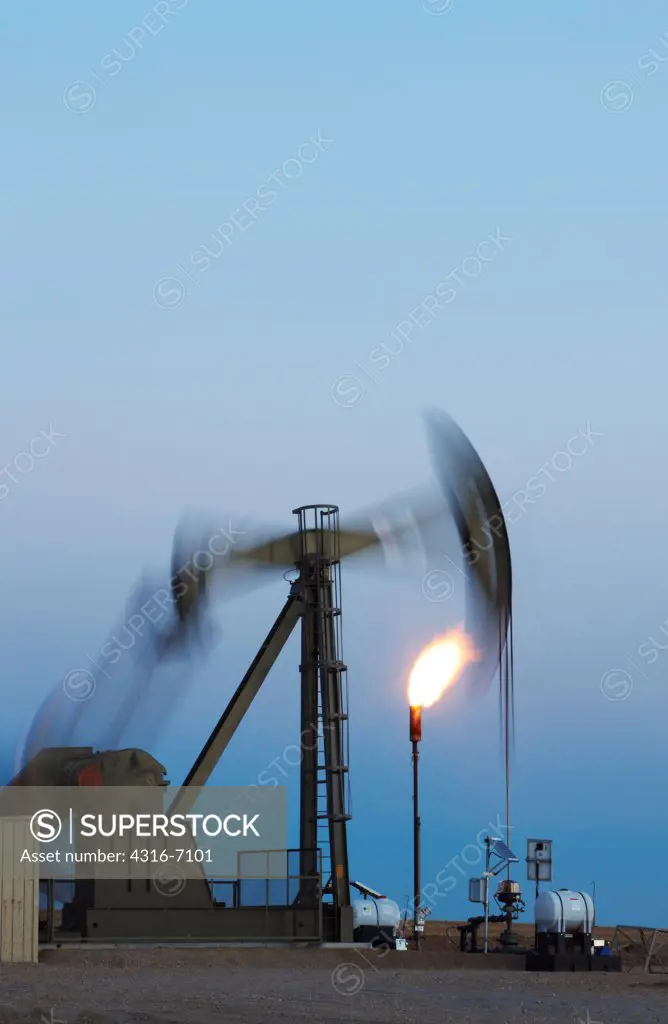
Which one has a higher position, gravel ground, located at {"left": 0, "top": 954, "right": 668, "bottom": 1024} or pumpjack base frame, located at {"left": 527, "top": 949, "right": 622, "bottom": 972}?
gravel ground, located at {"left": 0, "top": 954, "right": 668, "bottom": 1024}

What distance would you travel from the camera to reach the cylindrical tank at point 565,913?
3288 cm

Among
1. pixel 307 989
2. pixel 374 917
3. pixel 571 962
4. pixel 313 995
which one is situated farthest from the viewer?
pixel 374 917

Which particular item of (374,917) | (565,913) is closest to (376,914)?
(374,917)

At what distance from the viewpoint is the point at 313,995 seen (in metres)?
24.0

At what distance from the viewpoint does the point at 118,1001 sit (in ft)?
70.1

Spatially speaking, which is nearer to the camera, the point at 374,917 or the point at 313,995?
the point at 313,995

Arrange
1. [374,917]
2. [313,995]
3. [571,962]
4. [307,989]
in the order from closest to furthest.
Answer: [313,995], [307,989], [571,962], [374,917]

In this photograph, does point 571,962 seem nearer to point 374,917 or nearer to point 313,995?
point 374,917

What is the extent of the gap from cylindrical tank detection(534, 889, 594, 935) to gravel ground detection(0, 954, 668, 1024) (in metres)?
2.14

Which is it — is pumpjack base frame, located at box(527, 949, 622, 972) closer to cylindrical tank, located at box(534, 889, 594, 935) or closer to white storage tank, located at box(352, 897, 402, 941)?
cylindrical tank, located at box(534, 889, 594, 935)

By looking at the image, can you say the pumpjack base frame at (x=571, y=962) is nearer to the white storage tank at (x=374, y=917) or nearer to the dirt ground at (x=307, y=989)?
the dirt ground at (x=307, y=989)

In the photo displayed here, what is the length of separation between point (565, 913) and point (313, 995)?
10.4 metres

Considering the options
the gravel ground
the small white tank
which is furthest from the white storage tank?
the gravel ground

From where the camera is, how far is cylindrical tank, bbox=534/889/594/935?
3288 centimetres
